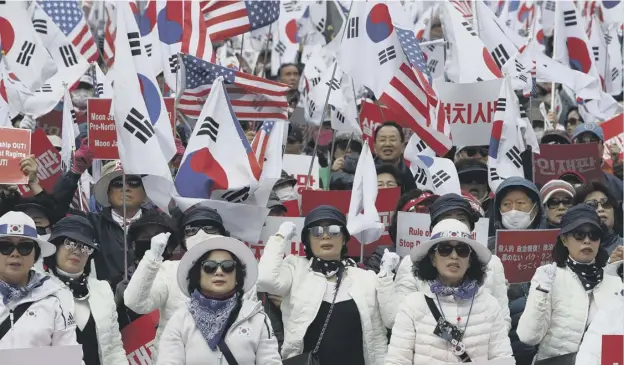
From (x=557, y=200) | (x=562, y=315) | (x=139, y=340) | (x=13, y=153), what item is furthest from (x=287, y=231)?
(x=557, y=200)

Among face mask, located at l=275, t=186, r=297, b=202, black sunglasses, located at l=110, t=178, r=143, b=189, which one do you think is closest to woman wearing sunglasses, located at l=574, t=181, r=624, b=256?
face mask, located at l=275, t=186, r=297, b=202

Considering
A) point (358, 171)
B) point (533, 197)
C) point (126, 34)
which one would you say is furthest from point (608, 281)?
point (126, 34)

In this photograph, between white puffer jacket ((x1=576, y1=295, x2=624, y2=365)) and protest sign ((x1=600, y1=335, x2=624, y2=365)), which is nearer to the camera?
protest sign ((x1=600, y1=335, x2=624, y2=365))

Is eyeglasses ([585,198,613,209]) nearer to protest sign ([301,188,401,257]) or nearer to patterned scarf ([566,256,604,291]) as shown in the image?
protest sign ([301,188,401,257])

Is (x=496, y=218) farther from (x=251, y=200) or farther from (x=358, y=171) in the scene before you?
(x=251, y=200)

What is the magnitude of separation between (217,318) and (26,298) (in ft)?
3.82

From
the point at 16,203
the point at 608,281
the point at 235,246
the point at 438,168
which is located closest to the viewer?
the point at 235,246

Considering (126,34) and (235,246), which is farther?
(126,34)

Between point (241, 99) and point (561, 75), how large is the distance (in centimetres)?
482

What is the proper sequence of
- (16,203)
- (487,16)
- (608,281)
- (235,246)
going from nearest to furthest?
(235,246) < (608,281) < (16,203) < (487,16)

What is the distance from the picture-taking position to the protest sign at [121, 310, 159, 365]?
9.85 metres

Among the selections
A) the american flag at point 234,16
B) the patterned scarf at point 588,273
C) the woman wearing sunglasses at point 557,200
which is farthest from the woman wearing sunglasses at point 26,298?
the american flag at point 234,16

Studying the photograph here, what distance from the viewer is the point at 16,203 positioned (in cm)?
1077

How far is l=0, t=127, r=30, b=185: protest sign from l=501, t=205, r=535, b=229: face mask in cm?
381
